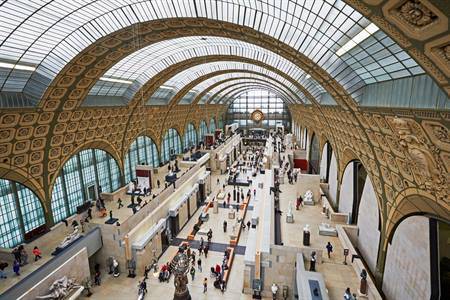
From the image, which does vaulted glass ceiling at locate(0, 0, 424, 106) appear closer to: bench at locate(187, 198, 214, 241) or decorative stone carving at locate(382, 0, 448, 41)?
decorative stone carving at locate(382, 0, 448, 41)

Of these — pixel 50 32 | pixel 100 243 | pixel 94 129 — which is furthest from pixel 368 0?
pixel 94 129

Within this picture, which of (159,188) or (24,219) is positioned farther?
(159,188)

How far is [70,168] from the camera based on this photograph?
25359mm

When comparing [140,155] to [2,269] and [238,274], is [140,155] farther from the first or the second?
[238,274]

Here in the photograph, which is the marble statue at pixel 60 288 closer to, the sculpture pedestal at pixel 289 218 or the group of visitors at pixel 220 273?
the group of visitors at pixel 220 273

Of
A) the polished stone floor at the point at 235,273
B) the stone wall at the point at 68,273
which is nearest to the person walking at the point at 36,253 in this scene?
the polished stone floor at the point at 235,273

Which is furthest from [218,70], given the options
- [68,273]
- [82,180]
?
[68,273]

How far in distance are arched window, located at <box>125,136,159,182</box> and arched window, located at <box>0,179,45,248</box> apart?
42.3 feet

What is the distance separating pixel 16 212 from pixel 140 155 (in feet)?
59.9

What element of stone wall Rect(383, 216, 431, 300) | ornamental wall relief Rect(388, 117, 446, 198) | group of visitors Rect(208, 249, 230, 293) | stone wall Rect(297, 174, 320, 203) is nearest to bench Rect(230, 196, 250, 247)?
group of visitors Rect(208, 249, 230, 293)

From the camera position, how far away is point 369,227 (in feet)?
59.1

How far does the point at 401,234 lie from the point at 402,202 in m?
→ 1.95

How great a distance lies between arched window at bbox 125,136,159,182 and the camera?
1360 inches

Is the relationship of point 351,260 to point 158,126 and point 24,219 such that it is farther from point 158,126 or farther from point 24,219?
point 158,126
